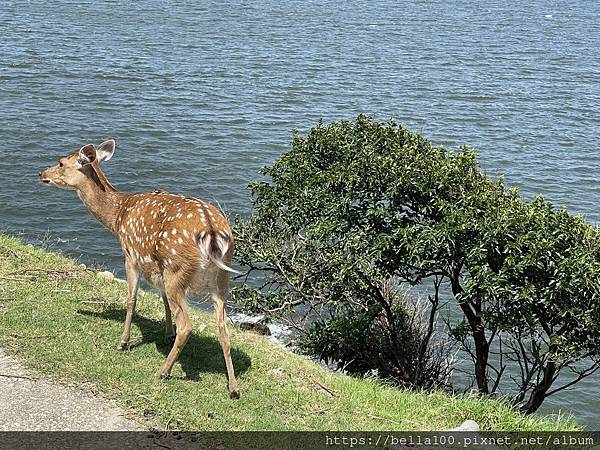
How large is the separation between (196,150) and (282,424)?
1835cm

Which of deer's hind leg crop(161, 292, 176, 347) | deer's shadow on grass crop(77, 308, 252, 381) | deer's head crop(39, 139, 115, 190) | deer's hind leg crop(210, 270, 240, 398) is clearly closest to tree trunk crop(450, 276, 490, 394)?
deer's shadow on grass crop(77, 308, 252, 381)

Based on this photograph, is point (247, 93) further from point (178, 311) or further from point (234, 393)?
point (234, 393)

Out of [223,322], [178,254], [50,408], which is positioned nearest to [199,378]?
[223,322]

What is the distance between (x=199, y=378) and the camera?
9039 mm

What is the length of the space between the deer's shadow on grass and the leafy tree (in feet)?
9.56

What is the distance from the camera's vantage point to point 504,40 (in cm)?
4766

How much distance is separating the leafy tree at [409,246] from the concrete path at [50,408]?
16.2 feet

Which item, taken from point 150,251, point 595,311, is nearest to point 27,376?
point 150,251

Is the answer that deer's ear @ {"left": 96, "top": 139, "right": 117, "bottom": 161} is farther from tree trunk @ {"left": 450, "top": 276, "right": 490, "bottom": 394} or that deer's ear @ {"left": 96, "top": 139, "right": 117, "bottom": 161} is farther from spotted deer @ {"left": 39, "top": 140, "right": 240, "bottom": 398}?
tree trunk @ {"left": 450, "top": 276, "right": 490, "bottom": 394}

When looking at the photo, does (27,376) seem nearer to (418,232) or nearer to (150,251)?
(150,251)

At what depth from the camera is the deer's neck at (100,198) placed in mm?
10203

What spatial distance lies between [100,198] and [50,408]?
289 centimetres

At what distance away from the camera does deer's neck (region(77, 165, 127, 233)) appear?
402 inches

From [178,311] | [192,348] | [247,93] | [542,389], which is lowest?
[542,389]
